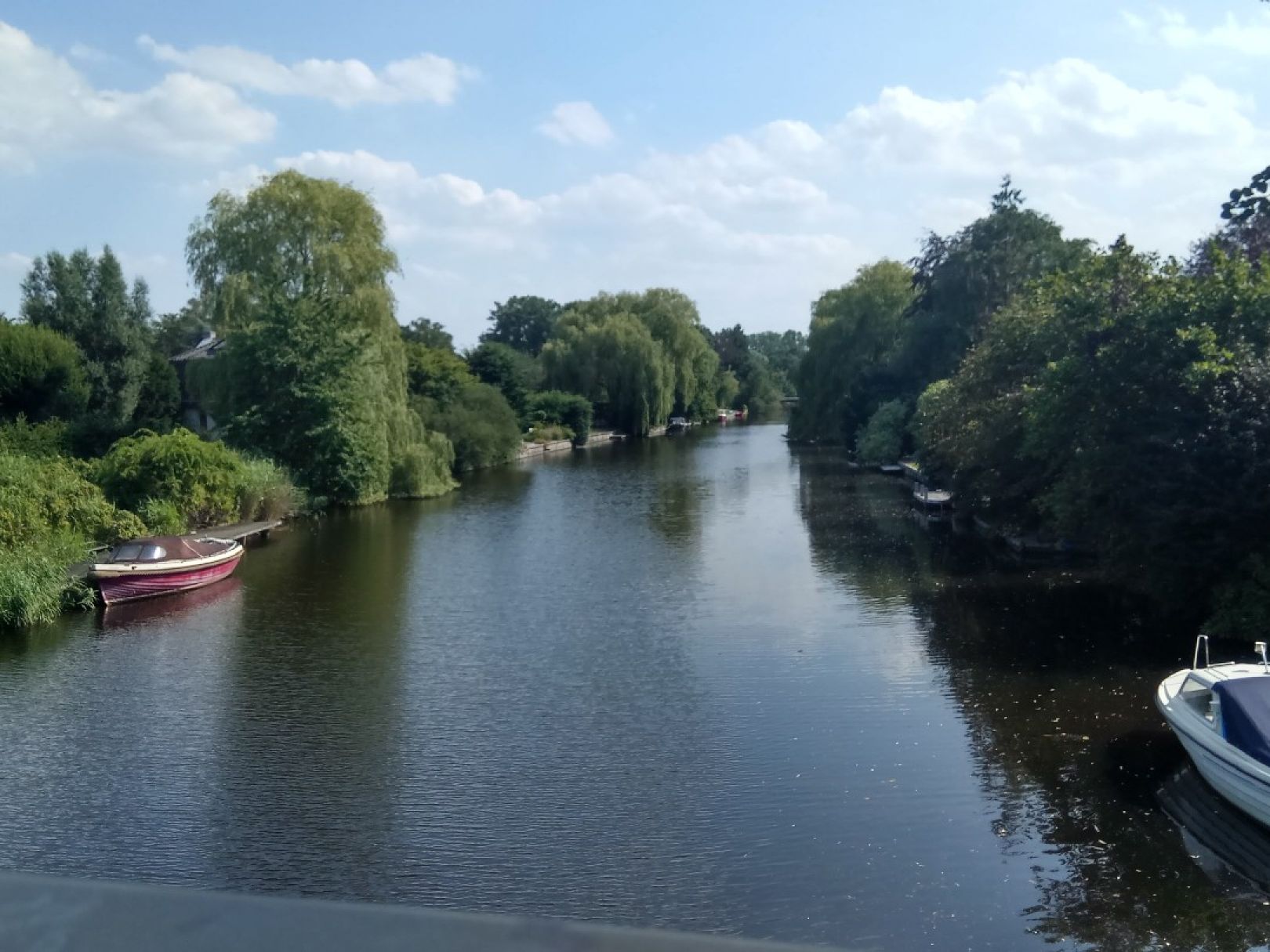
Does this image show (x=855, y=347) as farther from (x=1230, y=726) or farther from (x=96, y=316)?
(x=1230, y=726)

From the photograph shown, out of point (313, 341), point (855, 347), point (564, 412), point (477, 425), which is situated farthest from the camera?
point (564, 412)

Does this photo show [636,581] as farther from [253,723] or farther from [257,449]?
[257,449]

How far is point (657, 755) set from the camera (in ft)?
45.4

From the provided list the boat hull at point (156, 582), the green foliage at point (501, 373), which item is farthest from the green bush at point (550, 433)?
the boat hull at point (156, 582)

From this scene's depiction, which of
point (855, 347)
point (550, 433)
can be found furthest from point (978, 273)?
point (550, 433)

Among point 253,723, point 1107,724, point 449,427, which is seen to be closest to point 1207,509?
point 1107,724

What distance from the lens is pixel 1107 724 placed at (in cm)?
1447

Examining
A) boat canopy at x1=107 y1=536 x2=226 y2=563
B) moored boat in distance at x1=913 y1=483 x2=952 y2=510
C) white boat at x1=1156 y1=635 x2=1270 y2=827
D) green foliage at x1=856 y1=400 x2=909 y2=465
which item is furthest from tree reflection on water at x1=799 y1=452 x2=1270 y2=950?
green foliage at x1=856 y1=400 x2=909 y2=465

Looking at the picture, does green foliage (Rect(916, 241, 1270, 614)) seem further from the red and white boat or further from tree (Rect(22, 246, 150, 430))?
tree (Rect(22, 246, 150, 430))

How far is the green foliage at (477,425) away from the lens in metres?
52.1

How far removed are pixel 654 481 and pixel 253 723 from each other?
3391 centimetres

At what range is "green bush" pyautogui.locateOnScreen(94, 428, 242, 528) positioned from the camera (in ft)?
97.8

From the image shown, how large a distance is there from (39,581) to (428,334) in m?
57.3

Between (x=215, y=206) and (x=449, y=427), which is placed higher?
(x=215, y=206)
